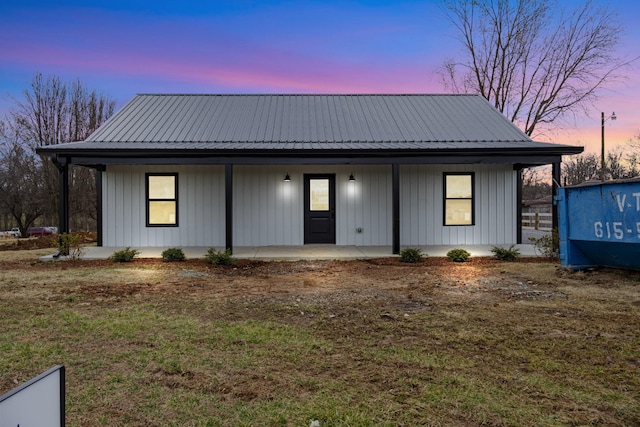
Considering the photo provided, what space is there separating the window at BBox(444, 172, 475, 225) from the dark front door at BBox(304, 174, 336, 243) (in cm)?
367

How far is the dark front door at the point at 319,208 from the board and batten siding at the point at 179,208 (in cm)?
269

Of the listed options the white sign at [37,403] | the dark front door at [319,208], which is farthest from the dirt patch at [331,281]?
the white sign at [37,403]

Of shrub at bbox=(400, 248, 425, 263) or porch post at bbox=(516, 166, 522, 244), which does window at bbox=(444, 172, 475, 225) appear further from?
shrub at bbox=(400, 248, 425, 263)

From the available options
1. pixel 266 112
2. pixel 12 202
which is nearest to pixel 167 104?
pixel 266 112

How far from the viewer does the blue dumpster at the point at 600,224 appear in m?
6.57

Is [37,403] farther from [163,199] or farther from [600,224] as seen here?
[163,199]

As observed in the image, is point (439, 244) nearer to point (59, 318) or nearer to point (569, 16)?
point (59, 318)

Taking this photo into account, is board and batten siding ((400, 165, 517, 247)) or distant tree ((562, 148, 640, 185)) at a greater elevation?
distant tree ((562, 148, 640, 185))

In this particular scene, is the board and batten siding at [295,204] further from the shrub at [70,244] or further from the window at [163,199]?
the shrub at [70,244]

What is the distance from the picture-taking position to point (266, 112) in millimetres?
14625

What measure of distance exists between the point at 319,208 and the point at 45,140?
19.1 meters

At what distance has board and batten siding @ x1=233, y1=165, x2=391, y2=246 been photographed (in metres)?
12.8

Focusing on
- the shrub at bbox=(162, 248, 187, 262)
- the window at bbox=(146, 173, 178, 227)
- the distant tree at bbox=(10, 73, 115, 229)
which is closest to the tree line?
the distant tree at bbox=(10, 73, 115, 229)

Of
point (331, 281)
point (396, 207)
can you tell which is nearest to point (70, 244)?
point (331, 281)
